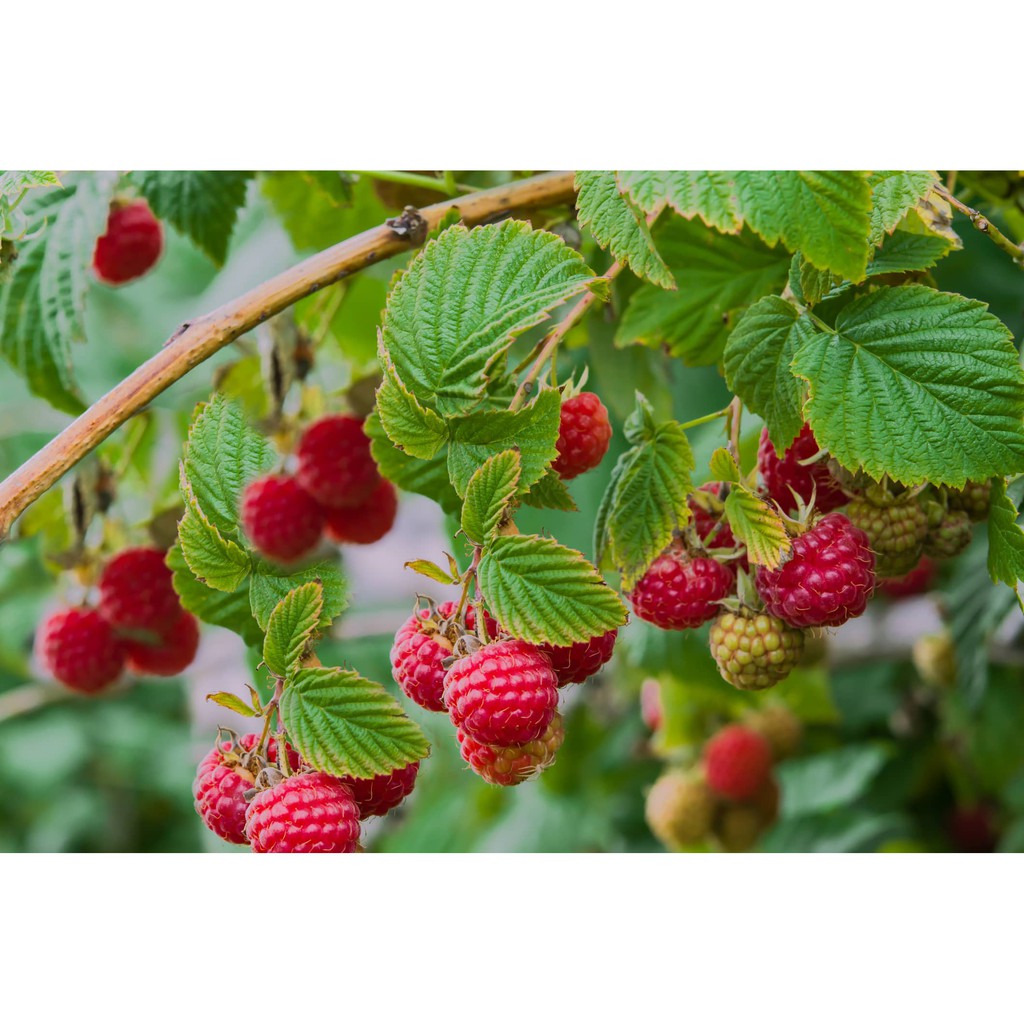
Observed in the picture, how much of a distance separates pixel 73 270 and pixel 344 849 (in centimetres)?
44

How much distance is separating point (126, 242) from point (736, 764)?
87cm

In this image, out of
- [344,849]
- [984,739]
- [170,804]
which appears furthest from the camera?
[170,804]

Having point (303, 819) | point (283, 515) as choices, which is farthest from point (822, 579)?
point (283, 515)

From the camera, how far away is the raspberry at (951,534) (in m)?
0.62

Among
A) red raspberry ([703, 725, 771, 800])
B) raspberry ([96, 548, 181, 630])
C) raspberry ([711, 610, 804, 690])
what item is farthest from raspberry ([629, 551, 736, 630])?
red raspberry ([703, 725, 771, 800])

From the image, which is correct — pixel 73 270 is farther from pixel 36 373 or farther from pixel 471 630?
pixel 471 630

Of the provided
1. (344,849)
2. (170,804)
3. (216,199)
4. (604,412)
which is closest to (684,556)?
(604,412)

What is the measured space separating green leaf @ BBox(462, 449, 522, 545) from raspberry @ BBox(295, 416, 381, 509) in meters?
0.26

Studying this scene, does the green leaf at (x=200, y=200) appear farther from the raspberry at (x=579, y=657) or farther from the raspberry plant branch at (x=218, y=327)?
the raspberry at (x=579, y=657)

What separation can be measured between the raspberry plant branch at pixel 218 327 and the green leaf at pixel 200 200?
215 mm

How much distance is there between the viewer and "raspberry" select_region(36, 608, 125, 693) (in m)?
0.84

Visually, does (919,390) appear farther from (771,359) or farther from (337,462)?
(337,462)

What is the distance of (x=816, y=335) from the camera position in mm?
572

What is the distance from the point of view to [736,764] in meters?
1.32
